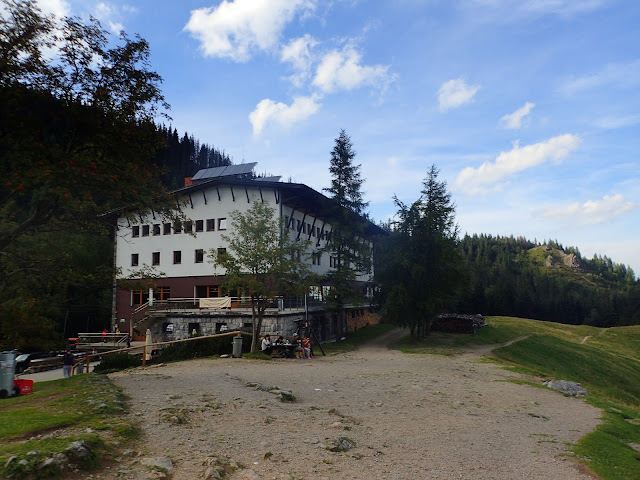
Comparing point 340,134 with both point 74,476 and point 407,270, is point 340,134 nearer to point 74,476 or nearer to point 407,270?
point 407,270

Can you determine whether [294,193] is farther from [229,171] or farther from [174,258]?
[174,258]

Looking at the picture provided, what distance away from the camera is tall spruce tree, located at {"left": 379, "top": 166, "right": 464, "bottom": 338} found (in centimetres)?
3538

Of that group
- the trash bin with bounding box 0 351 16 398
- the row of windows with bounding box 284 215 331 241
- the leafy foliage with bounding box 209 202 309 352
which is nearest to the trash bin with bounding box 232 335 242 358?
the leafy foliage with bounding box 209 202 309 352

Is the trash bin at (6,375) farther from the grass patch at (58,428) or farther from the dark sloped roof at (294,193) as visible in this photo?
the dark sloped roof at (294,193)

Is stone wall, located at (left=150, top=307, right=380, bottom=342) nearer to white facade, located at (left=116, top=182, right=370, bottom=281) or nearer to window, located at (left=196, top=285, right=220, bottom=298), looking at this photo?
window, located at (left=196, top=285, right=220, bottom=298)

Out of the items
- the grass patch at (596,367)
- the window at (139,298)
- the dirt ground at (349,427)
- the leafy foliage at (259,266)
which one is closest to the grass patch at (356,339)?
the grass patch at (596,367)

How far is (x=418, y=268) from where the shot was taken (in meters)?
34.7

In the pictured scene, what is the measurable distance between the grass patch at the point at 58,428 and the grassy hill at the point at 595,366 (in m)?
9.11

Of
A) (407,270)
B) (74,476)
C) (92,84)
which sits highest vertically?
(92,84)

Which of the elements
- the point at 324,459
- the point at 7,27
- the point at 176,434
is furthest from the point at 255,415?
the point at 7,27

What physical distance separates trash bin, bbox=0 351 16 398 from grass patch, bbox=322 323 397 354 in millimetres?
20548

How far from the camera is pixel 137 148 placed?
15102mm

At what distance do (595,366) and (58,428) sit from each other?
43679 millimetres

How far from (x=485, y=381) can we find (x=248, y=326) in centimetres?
2002
